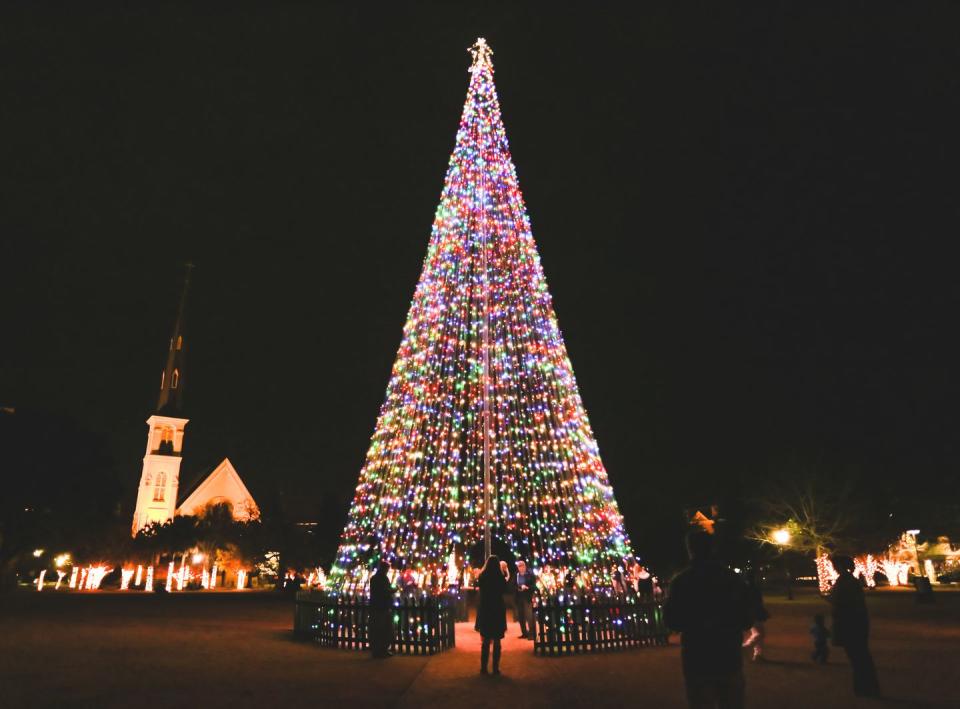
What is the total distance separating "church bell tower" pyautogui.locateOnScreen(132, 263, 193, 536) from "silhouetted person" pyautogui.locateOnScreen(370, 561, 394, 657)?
5070 centimetres

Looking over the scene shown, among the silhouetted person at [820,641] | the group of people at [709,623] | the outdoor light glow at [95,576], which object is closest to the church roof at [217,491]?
the outdoor light glow at [95,576]

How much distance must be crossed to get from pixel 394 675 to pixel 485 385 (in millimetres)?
6416

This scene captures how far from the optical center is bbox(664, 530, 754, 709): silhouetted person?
13.0ft

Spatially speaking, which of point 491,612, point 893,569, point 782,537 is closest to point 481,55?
point 491,612

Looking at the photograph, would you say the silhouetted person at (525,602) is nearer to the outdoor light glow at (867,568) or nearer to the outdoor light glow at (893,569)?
the outdoor light glow at (867,568)

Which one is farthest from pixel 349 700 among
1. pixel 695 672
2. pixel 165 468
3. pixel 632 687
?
pixel 165 468

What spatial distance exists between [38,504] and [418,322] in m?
32.8

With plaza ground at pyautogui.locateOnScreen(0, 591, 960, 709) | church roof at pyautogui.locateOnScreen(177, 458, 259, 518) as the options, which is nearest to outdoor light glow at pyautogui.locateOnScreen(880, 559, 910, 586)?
plaza ground at pyautogui.locateOnScreen(0, 591, 960, 709)

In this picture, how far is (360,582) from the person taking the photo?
12844mm

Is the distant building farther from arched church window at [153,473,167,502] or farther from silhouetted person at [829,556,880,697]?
silhouetted person at [829,556,880,697]

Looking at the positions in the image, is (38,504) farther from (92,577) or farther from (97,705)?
(97,705)

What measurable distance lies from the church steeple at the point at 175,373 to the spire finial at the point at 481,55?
5616cm

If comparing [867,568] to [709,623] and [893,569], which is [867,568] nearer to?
[893,569]

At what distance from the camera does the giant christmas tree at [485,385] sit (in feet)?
39.6
